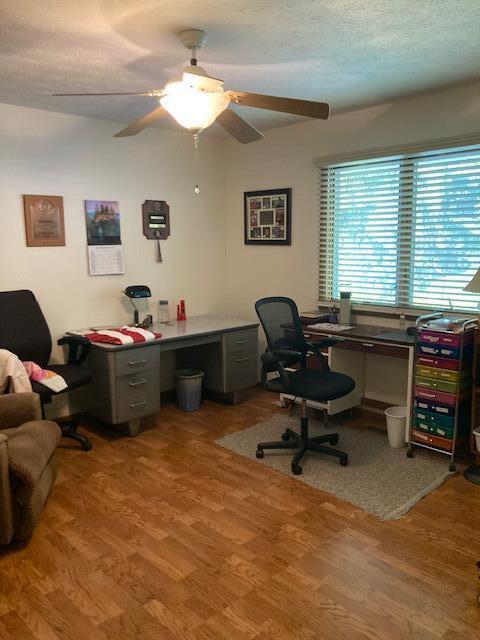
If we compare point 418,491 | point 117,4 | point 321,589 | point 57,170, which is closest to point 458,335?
point 418,491

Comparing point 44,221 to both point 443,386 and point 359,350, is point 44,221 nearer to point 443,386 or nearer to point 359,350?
point 359,350

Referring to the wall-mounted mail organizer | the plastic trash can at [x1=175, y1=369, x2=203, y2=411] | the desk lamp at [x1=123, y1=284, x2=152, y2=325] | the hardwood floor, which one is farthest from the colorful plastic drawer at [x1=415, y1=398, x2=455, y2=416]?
the desk lamp at [x1=123, y1=284, x2=152, y2=325]

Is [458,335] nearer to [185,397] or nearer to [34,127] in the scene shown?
[185,397]

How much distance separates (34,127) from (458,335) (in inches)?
127

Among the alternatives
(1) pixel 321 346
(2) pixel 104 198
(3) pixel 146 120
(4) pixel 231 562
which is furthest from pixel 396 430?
(2) pixel 104 198

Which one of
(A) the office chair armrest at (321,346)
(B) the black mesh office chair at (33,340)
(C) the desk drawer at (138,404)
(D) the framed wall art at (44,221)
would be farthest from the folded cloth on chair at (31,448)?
(A) the office chair armrest at (321,346)

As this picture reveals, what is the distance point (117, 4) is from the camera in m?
2.09

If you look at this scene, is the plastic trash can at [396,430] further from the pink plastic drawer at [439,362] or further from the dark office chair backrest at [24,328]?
the dark office chair backrest at [24,328]

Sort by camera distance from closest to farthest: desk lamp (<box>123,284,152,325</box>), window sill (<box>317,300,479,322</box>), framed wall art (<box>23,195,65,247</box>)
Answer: window sill (<box>317,300,479,322</box>) < framed wall art (<box>23,195,65,247</box>) < desk lamp (<box>123,284,152,325</box>)

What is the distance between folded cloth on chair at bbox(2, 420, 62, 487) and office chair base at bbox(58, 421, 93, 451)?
73cm

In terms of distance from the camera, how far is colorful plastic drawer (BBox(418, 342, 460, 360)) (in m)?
3.11

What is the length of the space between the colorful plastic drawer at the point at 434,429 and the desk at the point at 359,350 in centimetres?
9

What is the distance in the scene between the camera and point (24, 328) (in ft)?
11.6

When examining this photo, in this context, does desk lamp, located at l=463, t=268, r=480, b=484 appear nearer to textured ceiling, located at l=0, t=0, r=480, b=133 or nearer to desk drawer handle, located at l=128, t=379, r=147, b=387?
textured ceiling, located at l=0, t=0, r=480, b=133
